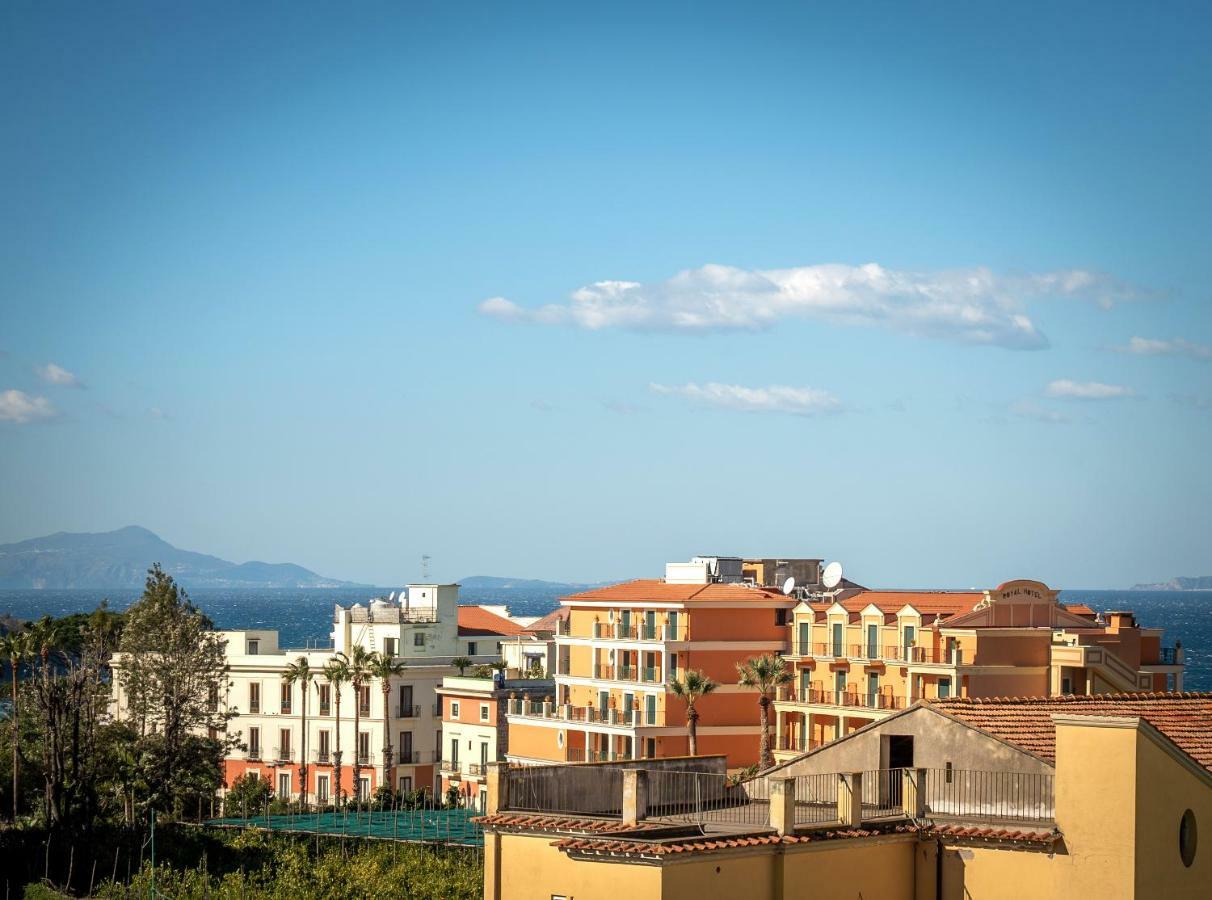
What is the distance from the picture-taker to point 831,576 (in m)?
89.4

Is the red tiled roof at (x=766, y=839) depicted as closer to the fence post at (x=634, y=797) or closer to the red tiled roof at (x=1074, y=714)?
the fence post at (x=634, y=797)

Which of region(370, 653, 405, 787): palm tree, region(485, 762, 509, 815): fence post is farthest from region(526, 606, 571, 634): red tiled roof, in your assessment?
region(485, 762, 509, 815): fence post

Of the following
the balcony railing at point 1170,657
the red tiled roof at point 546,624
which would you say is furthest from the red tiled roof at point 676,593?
the red tiled roof at point 546,624

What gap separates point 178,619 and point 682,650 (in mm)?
22381

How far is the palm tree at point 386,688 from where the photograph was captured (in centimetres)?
9081

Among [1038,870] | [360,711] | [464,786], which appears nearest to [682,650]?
[464,786]

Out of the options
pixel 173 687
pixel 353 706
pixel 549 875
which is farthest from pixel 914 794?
pixel 353 706

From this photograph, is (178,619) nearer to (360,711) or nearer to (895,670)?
(360,711)

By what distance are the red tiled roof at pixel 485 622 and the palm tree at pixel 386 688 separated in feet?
41.3

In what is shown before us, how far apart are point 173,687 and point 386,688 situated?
12199 millimetres

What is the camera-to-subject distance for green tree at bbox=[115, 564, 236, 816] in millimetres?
78938

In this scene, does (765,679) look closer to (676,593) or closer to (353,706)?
(676,593)

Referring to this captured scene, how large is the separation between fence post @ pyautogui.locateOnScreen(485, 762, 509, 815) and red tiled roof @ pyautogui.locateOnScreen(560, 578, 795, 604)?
52007 millimetres

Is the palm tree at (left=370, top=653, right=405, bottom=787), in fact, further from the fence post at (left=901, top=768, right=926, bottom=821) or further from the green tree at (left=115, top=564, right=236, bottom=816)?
the fence post at (left=901, top=768, right=926, bottom=821)
